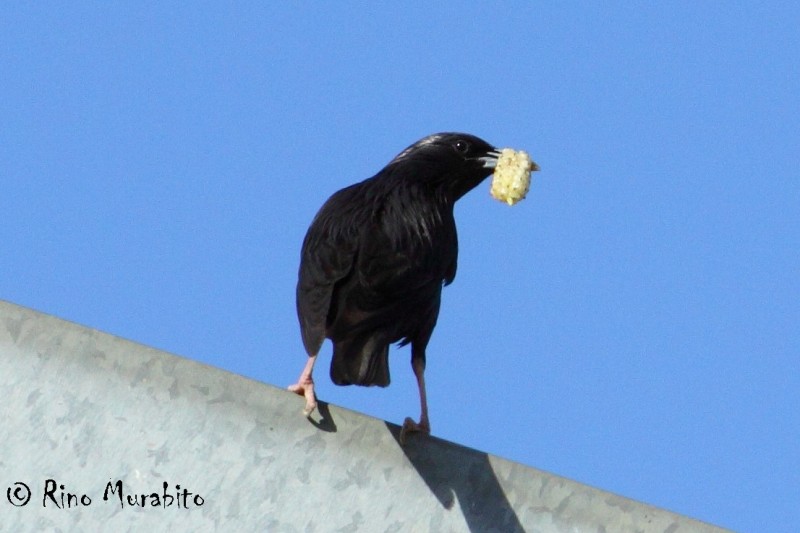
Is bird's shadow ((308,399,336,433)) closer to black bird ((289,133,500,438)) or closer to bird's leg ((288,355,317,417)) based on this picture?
bird's leg ((288,355,317,417))

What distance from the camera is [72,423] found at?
3229mm

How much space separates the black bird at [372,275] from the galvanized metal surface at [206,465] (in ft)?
4.49

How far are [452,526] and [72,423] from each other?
0.91 meters

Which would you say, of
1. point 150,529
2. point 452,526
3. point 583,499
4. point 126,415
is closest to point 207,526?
point 150,529

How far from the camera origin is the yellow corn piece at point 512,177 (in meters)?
5.55

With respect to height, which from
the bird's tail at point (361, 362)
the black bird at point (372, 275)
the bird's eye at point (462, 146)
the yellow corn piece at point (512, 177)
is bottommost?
the bird's tail at point (361, 362)

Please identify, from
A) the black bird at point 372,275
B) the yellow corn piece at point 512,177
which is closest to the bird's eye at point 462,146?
the yellow corn piece at point 512,177

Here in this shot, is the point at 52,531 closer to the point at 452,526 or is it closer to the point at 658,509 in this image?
the point at 452,526

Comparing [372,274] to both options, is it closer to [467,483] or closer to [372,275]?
[372,275]

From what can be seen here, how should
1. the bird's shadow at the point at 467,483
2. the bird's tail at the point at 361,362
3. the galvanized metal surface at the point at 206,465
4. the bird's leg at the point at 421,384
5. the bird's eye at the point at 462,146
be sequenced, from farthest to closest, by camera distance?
the bird's eye at the point at 462,146 < the bird's leg at the point at 421,384 < the bird's tail at the point at 361,362 < the bird's shadow at the point at 467,483 < the galvanized metal surface at the point at 206,465

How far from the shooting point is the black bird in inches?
198

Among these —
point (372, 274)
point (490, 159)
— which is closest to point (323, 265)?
point (372, 274)

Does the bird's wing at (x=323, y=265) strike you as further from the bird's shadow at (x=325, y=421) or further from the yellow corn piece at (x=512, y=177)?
the bird's shadow at (x=325, y=421)

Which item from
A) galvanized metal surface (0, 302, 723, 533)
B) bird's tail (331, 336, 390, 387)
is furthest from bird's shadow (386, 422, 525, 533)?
bird's tail (331, 336, 390, 387)
